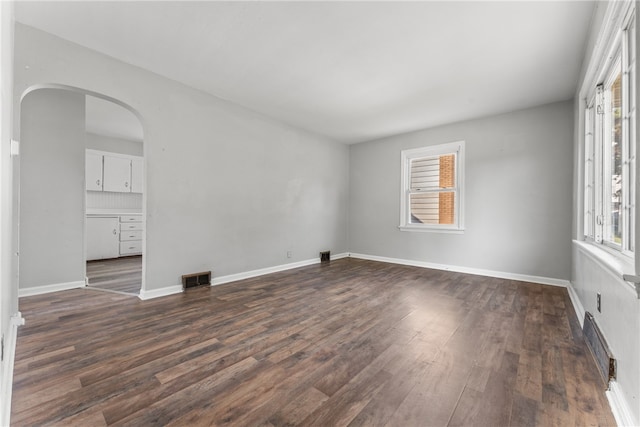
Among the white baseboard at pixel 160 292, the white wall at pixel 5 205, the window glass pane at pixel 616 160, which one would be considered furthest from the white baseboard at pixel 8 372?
the window glass pane at pixel 616 160

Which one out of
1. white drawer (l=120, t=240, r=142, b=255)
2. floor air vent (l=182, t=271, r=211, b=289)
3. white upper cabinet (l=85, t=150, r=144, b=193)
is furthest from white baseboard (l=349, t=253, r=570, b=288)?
white upper cabinet (l=85, t=150, r=144, b=193)

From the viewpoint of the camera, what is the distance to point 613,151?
2.01 meters

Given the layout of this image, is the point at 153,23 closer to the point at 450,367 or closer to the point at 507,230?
the point at 450,367

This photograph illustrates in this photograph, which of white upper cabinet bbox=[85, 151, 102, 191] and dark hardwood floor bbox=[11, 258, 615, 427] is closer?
dark hardwood floor bbox=[11, 258, 615, 427]

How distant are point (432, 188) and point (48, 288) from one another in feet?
19.1

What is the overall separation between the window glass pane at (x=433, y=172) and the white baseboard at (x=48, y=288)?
5.46m

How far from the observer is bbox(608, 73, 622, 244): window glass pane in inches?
72.2

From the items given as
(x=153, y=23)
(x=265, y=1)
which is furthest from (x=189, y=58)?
(x=265, y=1)

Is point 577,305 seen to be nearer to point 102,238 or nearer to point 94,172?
point 102,238

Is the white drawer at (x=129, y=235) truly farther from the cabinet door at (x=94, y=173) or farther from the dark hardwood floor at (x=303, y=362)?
the dark hardwood floor at (x=303, y=362)

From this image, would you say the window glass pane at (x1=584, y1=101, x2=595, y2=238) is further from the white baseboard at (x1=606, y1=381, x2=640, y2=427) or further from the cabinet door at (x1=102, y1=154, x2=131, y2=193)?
the cabinet door at (x1=102, y1=154, x2=131, y2=193)

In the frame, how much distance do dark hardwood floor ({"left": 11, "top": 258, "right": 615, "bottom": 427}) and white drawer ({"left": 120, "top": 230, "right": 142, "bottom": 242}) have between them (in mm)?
3190

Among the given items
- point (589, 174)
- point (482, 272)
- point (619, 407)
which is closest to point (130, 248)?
point (482, 272)

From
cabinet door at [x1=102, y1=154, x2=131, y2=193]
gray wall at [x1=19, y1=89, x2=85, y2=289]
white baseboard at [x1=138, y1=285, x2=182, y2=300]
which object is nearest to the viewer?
white baseboard at [x1=138, y1=285, x2=182, y2=300]
